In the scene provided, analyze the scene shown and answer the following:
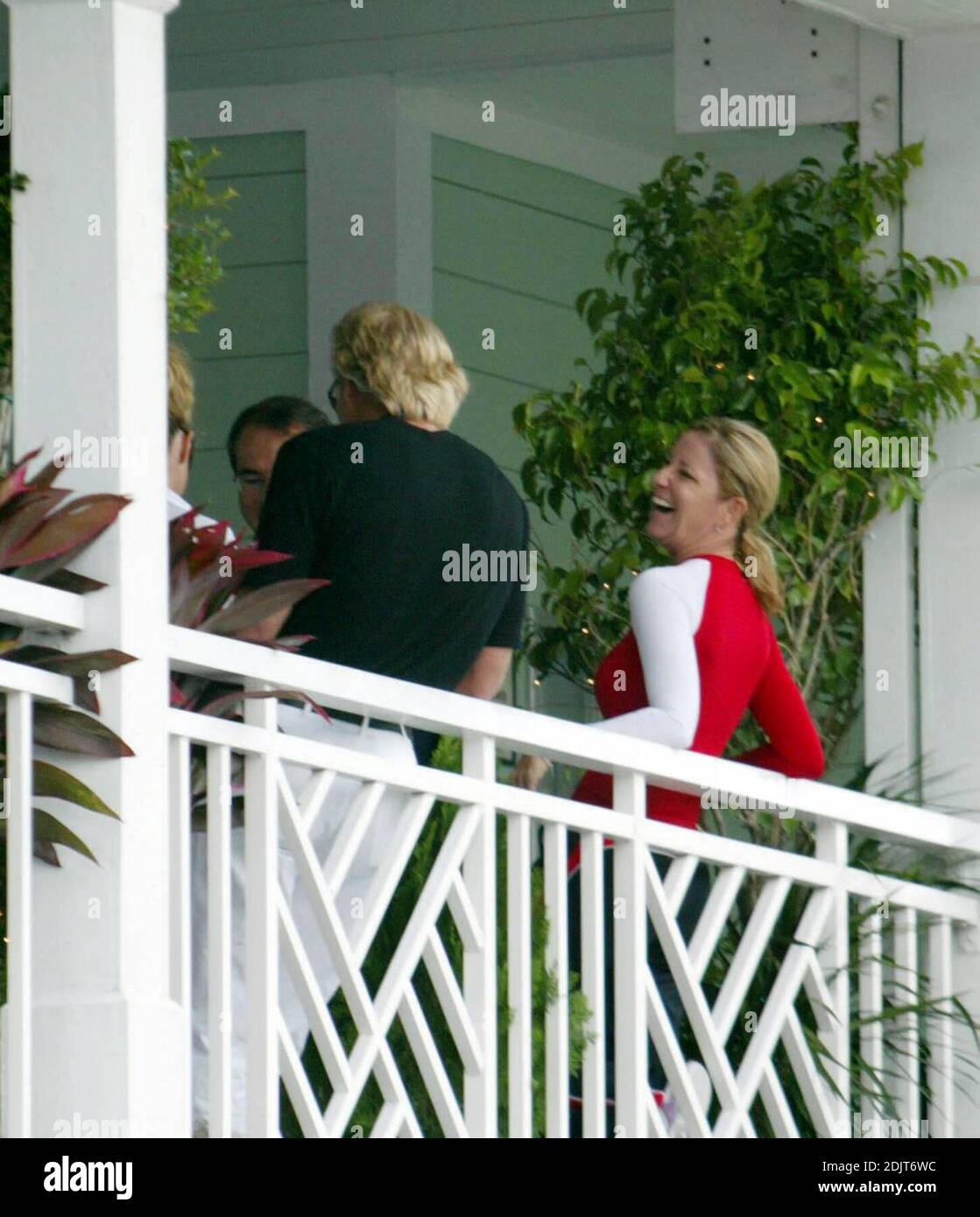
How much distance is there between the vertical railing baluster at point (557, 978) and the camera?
12.0ft

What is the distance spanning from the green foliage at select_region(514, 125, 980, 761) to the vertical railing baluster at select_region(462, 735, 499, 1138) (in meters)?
1.81

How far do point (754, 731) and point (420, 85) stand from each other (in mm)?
2225

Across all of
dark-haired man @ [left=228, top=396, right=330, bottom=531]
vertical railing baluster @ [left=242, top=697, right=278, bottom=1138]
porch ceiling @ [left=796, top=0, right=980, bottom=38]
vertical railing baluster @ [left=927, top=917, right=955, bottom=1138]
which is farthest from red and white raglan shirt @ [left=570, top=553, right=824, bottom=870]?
porch ceiling @ [left=796, top=0, right=980, bottom=38]

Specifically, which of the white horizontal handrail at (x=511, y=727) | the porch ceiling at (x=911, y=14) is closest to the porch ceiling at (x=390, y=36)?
the porch ceiling at (x=911, y=14)

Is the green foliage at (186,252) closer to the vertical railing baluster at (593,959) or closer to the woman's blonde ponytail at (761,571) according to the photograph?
the woman's blonde ponytail at (761,571)

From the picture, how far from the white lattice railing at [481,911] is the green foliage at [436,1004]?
7cm

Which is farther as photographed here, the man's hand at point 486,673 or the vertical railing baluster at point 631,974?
the man's hand at point 486,673

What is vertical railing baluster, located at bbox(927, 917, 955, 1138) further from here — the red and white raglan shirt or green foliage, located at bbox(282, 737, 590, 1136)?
green foliage, located at bbox(282, 737, 590, 1136)

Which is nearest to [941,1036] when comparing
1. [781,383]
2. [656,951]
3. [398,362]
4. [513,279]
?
[656,951]

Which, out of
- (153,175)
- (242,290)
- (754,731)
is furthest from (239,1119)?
(242,290)

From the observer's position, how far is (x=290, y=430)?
494 centimetres

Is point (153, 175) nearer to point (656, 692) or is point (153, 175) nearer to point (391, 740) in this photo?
point (391, 740)

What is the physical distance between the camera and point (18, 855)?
290 cm

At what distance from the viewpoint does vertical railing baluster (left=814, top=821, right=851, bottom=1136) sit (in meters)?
4.30
